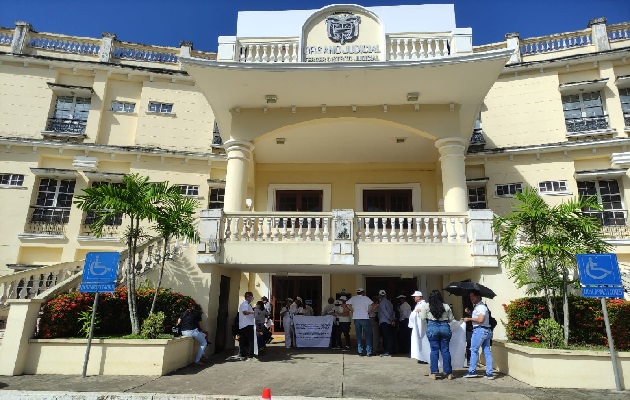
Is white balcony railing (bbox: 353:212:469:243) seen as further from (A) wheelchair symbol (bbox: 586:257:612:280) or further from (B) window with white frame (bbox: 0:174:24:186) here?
(B) window with white frame (bbox: 0:174:24:186)

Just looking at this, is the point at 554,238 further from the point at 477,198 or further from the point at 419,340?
the point at 477,198

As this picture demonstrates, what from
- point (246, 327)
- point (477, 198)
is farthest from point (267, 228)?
point (477, 198)

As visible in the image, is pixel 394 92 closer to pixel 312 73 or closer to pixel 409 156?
pixel 312 73

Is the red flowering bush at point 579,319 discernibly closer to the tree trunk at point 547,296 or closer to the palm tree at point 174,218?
the tree trunk at point 547,296

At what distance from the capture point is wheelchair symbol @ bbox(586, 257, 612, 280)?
21.7ft

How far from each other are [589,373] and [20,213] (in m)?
17.6

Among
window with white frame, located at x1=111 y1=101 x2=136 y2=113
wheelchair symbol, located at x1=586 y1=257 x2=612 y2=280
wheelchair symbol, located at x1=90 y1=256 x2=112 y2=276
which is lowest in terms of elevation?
wheelchair symbol, located at x1=90 y1=256 x2=112 y2=276

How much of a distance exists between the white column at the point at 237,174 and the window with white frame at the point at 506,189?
923 centimetres

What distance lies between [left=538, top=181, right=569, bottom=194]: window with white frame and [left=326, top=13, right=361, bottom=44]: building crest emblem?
342 inches

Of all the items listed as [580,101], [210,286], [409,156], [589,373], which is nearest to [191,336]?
[210,286]

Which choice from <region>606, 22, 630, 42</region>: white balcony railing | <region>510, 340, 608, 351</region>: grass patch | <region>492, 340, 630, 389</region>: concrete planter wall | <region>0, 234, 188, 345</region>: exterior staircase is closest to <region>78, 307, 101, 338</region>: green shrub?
<region>0, 234, 188, 345</region>: exterior staircase

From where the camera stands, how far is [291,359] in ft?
30.5

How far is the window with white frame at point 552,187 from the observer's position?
1437 centimetres

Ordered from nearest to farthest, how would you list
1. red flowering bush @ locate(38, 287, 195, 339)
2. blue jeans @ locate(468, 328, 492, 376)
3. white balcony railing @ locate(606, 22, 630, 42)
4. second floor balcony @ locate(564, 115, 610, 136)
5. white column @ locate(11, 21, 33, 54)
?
blue jeans @ locate(468, 328, 492, 376) < red flowering bush @ locate(38, 287, 195, 339) < second floor balcony @ locate(564, 115, 610, 136) < white balcony railing @ locate(606, 22, 630, 42) < white column @ locate(11, 21, 33, 54)
